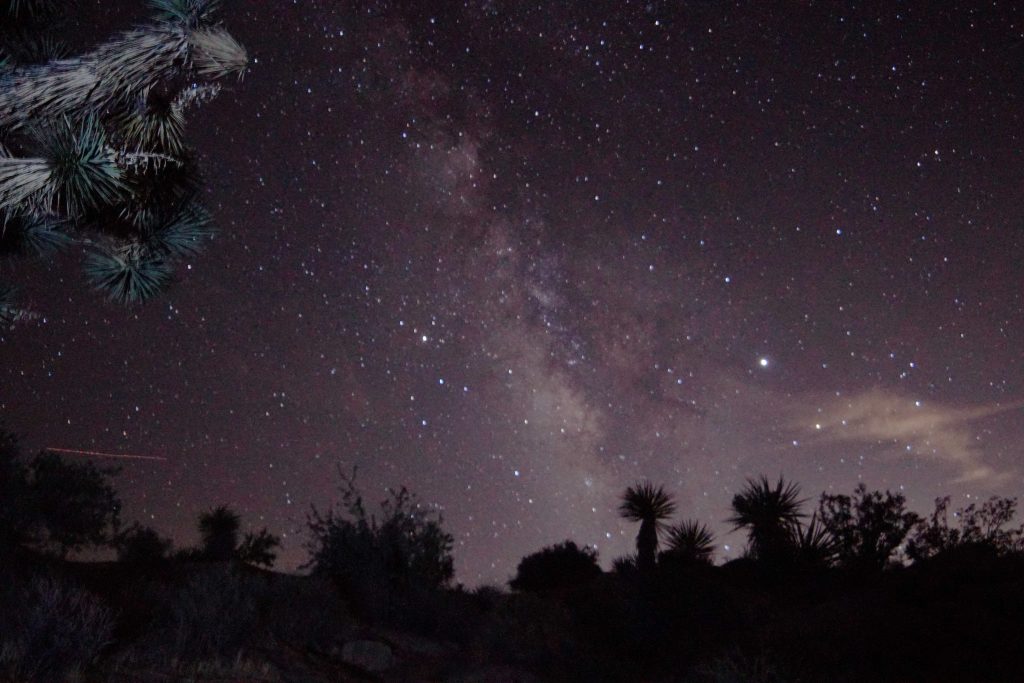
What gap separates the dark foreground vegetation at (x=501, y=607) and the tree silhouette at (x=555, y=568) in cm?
571

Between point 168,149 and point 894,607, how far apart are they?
37.0 feet

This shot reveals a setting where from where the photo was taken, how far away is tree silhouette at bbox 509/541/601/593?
26.7 meters

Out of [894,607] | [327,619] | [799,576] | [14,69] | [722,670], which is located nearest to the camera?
A: [14,69]

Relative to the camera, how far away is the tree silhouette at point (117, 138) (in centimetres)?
616

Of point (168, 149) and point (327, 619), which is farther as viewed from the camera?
point (327, 619)

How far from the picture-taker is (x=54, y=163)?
19.9ft

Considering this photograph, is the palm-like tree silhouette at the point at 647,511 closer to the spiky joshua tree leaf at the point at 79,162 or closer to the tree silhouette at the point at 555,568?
the tree silhouette at the point at 555,568

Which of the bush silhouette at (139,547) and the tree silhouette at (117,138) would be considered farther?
the bush silhouette at (139,547)

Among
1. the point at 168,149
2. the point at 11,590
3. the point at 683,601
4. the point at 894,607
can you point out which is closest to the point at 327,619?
the point at 11,590

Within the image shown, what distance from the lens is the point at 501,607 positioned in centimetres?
1383

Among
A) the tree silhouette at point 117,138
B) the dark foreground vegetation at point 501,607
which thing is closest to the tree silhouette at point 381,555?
the dark foreground vegetation at point 501,607

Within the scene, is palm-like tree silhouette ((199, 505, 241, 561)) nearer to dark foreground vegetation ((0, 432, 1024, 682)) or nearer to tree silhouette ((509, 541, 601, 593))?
dark foreground vegetation ((0, 432, 1024, 682))

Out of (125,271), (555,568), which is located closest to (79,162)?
(125,271)

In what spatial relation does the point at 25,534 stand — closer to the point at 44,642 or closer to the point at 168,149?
the point at 44,642
